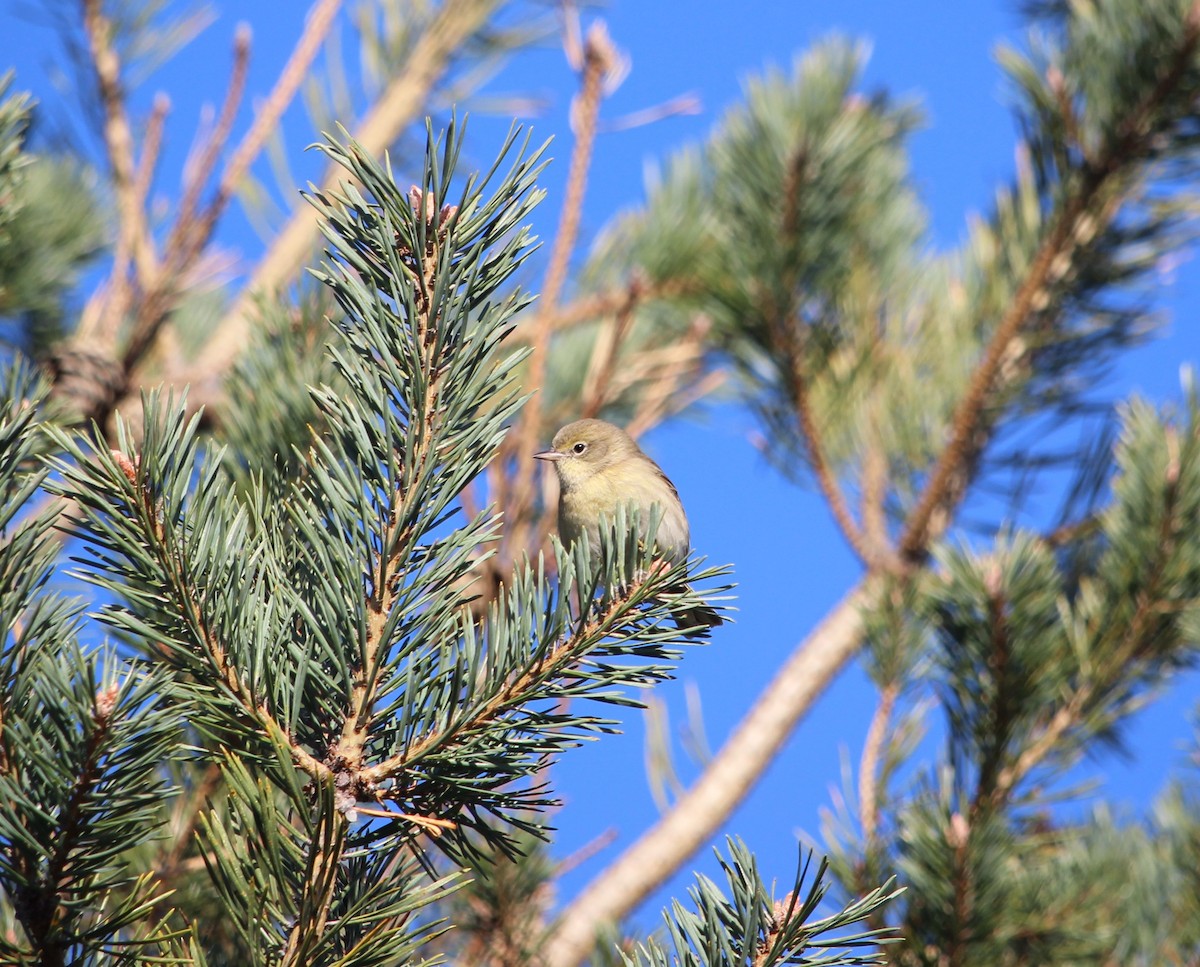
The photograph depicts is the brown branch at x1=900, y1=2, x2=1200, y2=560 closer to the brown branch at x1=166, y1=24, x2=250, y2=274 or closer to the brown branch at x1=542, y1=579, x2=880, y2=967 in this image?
the brown branch at x1=542, y1=579, x2=880, y2=967

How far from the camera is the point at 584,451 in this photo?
9.48 feet

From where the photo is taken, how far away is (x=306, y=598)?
3.88ft

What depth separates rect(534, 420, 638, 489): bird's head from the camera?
108 inches

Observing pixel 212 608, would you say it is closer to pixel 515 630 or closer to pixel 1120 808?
pixel 515 630

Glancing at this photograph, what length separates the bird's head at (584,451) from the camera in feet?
9.03

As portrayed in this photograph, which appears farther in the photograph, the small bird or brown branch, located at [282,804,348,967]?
the small bird

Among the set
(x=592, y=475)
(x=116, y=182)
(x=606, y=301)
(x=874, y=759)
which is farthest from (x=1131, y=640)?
(x=116, y=182)

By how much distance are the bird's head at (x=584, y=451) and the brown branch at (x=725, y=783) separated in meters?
0.66

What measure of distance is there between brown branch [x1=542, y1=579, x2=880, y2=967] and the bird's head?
664 mm

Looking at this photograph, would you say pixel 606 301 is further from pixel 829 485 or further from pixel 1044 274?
pixel 1044 274

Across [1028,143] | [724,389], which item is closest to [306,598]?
[1028,143]

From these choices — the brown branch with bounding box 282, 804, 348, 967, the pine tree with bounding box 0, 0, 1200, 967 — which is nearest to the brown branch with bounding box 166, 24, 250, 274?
the pine tree with bounding box 0, 0, 1200, 967

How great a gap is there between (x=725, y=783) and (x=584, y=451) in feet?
2.82

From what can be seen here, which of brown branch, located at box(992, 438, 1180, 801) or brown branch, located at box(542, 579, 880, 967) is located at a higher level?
brown branch, located at box(542, 579, 880, 967)
